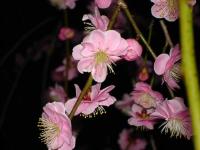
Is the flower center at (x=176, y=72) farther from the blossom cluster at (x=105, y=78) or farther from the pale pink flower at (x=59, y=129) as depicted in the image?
the pale pink flower at (x=59, y=129)

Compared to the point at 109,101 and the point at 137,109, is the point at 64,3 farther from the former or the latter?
the point at 109,101

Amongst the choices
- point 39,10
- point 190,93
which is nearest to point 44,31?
point 39,10

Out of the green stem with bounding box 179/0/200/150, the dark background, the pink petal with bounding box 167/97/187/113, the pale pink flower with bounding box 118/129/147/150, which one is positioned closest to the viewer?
the green stem with bounding box 179/0/200/150

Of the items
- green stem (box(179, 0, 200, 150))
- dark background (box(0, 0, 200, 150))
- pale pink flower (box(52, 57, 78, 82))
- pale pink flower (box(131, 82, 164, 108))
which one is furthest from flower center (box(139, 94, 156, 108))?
dark background (box(0, 0, 200, 150))

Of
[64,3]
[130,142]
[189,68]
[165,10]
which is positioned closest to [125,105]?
[130,142]

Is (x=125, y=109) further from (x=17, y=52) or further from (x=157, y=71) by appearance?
(x=17, y=52)

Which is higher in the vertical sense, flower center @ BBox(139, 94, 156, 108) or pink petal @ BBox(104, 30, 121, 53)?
pink petal @ BBox(104, 30, 121, 53)

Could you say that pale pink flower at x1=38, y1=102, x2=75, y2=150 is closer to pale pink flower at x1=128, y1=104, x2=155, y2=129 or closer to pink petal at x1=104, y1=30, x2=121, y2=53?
pink petal at x1=104, y1=30, x2=121, y2=53

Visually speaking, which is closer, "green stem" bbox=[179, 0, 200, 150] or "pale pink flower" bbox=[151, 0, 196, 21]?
"green stem" bbox=[179, 0, 200, 150]
